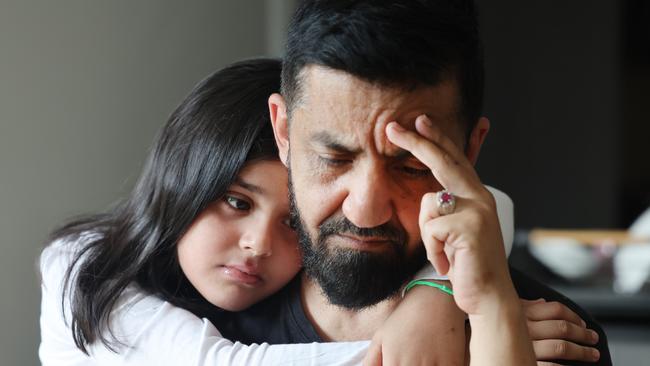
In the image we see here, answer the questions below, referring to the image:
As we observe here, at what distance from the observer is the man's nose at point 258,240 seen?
1277 millimetres

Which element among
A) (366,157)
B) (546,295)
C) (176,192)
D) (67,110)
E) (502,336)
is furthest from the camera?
(67,110)

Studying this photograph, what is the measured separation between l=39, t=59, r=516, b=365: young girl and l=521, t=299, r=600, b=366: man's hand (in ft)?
0.75

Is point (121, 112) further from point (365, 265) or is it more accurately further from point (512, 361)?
point (512, 361)

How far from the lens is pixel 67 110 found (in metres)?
1.82

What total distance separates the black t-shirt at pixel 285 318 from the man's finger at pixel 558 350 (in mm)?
126

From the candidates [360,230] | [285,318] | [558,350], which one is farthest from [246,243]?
[558,350]

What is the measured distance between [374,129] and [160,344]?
0.48 metres

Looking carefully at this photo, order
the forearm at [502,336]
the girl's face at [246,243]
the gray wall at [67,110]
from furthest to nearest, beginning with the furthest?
the gray wall at [67,110] < the girl's face at [246,243] < the forearm at [502,336]

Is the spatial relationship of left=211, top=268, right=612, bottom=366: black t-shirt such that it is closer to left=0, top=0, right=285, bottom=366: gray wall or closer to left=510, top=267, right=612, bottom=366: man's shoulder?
left=510, top=267, right=612, bottom=366: man's shoulder

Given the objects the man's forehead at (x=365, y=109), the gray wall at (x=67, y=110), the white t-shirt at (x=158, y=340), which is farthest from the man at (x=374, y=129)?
the gray wall at (x=67, y=110)

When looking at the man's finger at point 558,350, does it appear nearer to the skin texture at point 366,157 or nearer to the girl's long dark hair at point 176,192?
the skin texture at point 366,157

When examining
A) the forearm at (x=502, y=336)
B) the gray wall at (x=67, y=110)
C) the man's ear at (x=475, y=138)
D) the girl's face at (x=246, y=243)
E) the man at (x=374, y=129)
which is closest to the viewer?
the forearm at (x=502, y=336)

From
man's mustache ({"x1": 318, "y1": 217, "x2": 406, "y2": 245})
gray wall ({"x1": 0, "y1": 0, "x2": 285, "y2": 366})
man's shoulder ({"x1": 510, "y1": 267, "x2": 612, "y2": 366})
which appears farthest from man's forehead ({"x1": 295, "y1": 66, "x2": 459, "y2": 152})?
gray wall ({"x1": 0, "y1": 0, "x2": 285, "y2": 366})

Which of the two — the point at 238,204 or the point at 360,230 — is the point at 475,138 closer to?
the point at 360,230
